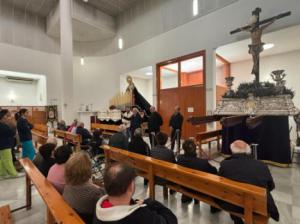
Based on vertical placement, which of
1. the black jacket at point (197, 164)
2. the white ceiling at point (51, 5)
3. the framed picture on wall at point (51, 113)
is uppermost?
the white ceiling at point (51, 5)

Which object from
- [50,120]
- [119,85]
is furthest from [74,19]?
[50,120]

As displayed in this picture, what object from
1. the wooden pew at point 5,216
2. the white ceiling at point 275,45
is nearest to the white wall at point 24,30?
the white ceiling at point 275,45

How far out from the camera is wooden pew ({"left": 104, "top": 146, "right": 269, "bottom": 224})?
1476 mm

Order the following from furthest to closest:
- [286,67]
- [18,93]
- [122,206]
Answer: [18,93]
[286,67]
[122,206]

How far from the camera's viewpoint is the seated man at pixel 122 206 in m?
0.91

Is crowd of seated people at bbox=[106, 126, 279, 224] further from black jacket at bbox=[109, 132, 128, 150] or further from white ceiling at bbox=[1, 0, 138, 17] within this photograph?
white ceiling at bbox=[1, 0, 138, 17]

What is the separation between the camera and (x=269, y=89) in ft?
12.5

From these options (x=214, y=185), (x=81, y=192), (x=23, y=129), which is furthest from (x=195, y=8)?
(x=81, y=192)

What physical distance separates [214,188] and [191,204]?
0.89 metres

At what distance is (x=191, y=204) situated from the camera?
2482 mm

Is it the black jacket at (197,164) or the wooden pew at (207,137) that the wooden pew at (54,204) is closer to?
the black jacket at (197,164)

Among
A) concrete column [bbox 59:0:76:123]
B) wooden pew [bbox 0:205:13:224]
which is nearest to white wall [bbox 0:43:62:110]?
concrete column [bbox 59:0:76:123]

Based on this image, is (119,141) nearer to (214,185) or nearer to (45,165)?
(45,165)

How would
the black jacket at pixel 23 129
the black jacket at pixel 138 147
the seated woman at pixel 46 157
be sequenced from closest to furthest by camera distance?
the seated woman at pixel 46 157
the black jacket at pixel 138 147
the black jacket at pixel 23 129
